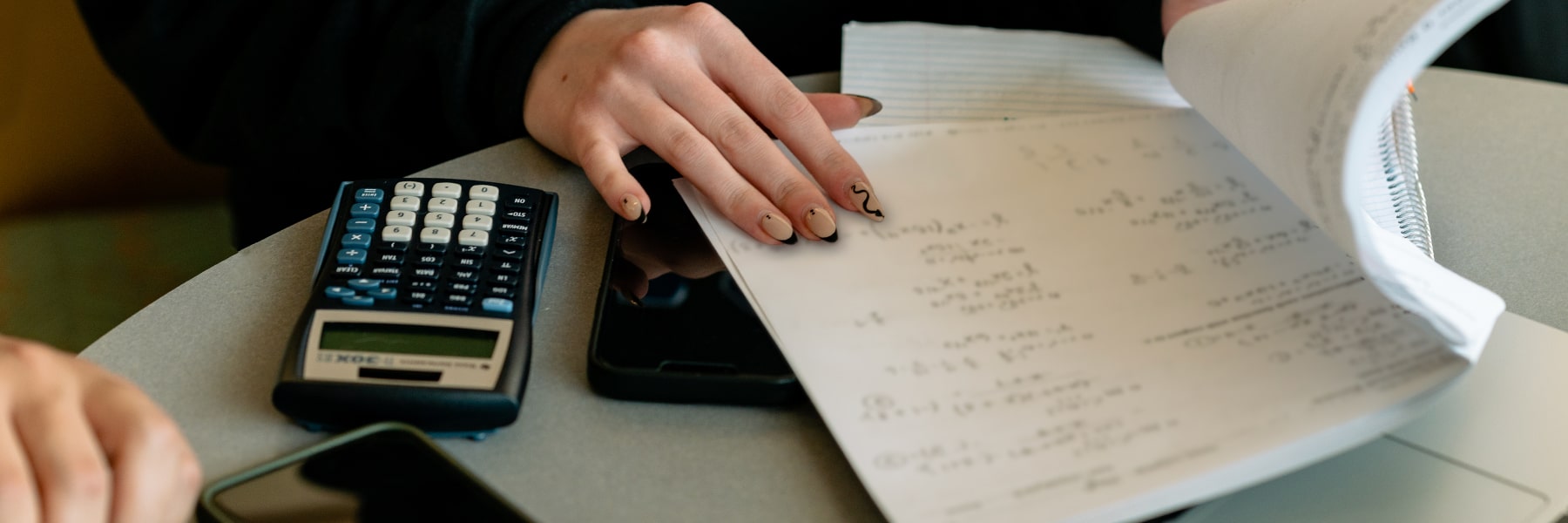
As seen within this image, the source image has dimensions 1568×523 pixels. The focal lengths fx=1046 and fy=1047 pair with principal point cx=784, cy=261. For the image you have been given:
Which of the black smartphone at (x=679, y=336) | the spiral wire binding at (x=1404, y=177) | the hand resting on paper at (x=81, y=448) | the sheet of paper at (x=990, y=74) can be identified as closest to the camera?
the hand resting on paper at (x=81, y=448)

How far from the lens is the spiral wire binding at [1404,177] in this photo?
1.66 ft

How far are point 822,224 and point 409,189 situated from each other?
0.62 ft

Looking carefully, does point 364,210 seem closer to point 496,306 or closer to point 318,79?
point 496,306

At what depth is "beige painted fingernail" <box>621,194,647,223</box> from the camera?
49 cm

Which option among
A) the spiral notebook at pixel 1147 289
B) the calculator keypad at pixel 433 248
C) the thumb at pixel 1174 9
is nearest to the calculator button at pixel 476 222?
the calculator keypad at pixel 433 248

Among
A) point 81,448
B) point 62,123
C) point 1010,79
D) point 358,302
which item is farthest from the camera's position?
point 62,123

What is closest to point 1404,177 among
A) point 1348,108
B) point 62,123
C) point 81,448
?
point 1348,108

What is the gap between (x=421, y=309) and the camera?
0.41 m

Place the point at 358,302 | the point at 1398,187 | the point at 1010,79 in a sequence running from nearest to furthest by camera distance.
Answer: the point at 358,302 → the point at 1398,187 → the point at 1010,79

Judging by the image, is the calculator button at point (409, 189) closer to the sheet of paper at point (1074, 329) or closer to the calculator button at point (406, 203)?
the calculator button at point (406, 203)

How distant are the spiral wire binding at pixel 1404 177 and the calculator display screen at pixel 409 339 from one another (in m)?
0.42

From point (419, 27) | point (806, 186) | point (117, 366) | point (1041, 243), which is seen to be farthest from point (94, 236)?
point (1041, 243)

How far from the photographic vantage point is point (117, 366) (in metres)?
0.41

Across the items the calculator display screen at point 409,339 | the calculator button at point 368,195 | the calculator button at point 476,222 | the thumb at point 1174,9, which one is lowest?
the calculator display screen at point 409,339
